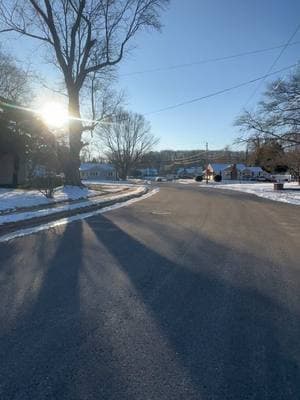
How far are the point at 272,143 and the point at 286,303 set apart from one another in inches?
1348

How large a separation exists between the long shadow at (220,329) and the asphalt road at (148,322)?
0.04 ft

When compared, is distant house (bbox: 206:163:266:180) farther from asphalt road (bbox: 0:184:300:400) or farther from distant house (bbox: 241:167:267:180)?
asphalt road (bbox: 0:184:300:400)

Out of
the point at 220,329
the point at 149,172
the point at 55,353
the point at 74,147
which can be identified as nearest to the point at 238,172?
the point at 149,172

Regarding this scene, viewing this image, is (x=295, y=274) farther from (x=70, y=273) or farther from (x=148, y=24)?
(x=148, y=24)

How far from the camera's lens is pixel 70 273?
19.5ft

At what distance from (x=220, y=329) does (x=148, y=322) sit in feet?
2.40

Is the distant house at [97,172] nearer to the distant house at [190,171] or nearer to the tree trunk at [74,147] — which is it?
the distant house at [190,171]

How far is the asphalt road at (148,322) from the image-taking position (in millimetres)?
2896

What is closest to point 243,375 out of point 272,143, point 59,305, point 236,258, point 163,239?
point 59,305

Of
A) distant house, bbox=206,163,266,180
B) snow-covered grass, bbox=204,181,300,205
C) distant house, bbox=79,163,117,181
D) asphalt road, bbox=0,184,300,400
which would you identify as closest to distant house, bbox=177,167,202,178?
distant house, bbox=206,163,266,180

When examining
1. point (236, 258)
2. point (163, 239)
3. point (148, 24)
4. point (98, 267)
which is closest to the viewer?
point (98, 267)

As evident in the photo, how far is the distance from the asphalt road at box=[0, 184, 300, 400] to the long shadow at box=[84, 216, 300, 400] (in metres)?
0.01

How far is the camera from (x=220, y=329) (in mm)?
3930

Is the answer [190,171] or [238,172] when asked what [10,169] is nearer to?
[238,172]
